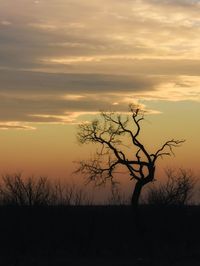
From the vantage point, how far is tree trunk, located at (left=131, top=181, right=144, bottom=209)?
5550 centimetres

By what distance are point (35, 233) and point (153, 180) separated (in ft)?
40.2

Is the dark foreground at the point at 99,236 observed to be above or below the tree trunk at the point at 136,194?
below

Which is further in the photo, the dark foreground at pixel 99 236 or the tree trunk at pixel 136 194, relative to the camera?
the tree trunk at pixel 136 194

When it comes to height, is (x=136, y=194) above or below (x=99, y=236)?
above

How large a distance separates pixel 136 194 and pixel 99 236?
740cm

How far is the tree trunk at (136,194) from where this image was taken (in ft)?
182

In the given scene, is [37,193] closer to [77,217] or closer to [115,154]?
[77,217]

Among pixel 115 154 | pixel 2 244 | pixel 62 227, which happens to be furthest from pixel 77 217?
pixel 115 154

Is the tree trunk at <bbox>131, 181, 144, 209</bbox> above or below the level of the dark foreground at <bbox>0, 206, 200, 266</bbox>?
above

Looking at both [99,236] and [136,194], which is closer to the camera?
[99,236]

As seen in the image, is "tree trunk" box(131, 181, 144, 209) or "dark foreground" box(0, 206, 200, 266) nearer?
"dark foreground" box(0, 206, 200, 266)

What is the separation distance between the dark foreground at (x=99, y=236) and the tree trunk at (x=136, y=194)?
1028mm

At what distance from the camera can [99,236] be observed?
162 feet

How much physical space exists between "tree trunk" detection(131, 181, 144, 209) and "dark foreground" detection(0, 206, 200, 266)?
1.03m
